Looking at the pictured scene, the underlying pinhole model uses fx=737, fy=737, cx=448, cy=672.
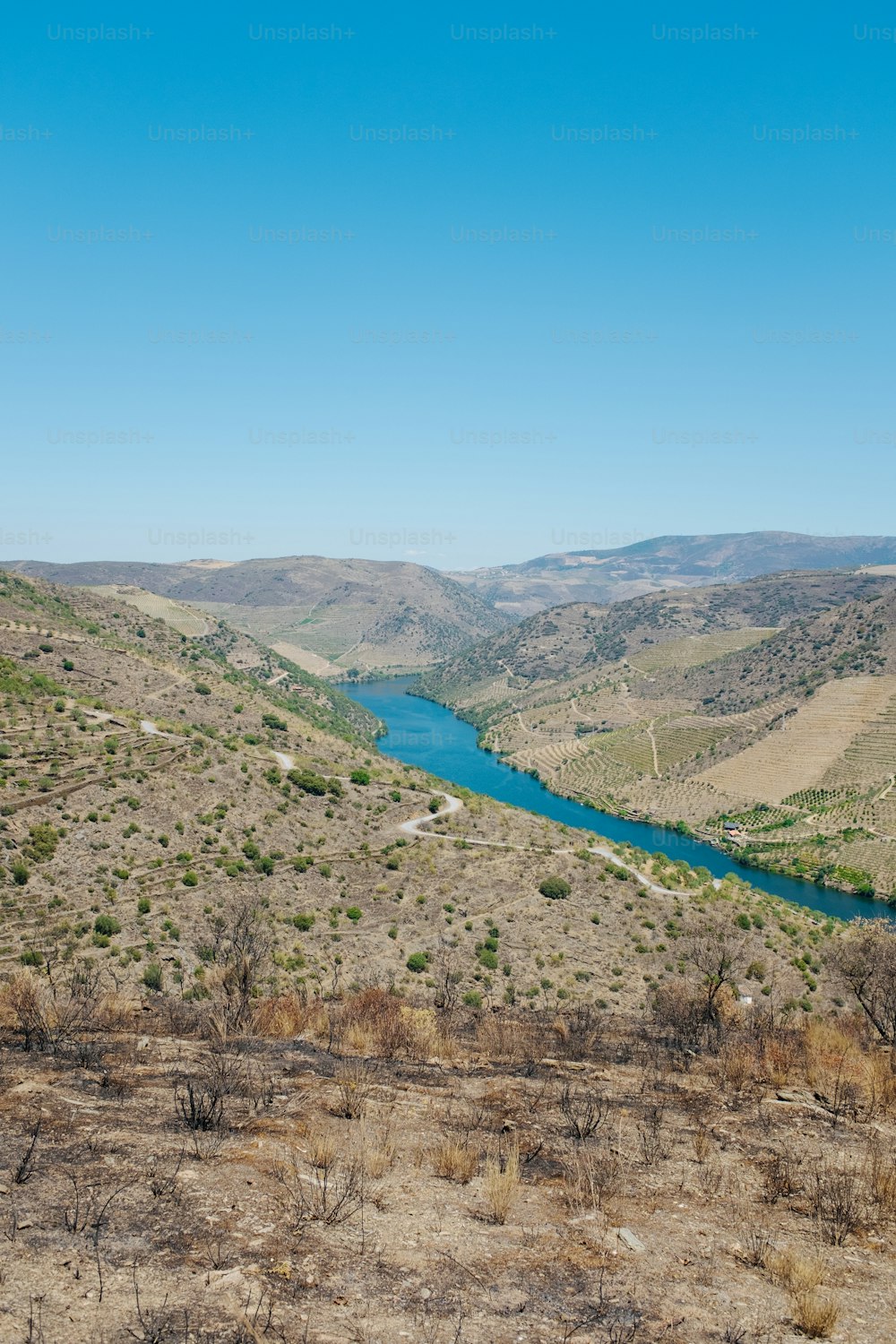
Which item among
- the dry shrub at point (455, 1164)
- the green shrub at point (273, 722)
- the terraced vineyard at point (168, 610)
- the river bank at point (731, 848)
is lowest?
the river bank at point (731, 848)

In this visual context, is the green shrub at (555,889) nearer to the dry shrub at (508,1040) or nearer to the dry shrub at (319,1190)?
the dry shrub at (508,1040)

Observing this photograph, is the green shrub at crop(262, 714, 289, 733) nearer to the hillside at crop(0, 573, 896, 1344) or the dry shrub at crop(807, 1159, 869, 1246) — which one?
the hillside at crop(0, 573, 896, 1344)

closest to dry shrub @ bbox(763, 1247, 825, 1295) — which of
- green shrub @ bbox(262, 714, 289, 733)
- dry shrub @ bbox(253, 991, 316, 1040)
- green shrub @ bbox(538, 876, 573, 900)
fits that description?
dry shrub @ bbox(253, 991, 316, 1040)

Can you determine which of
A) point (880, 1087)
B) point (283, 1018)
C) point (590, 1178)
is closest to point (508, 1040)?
point (283, 1018)

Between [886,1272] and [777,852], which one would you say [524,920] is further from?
[777,852]

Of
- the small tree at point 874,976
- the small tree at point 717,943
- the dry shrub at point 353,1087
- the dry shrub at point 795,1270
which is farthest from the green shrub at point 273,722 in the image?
the dry shrub at point 795,1270

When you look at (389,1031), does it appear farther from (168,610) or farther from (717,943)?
(168,610)
